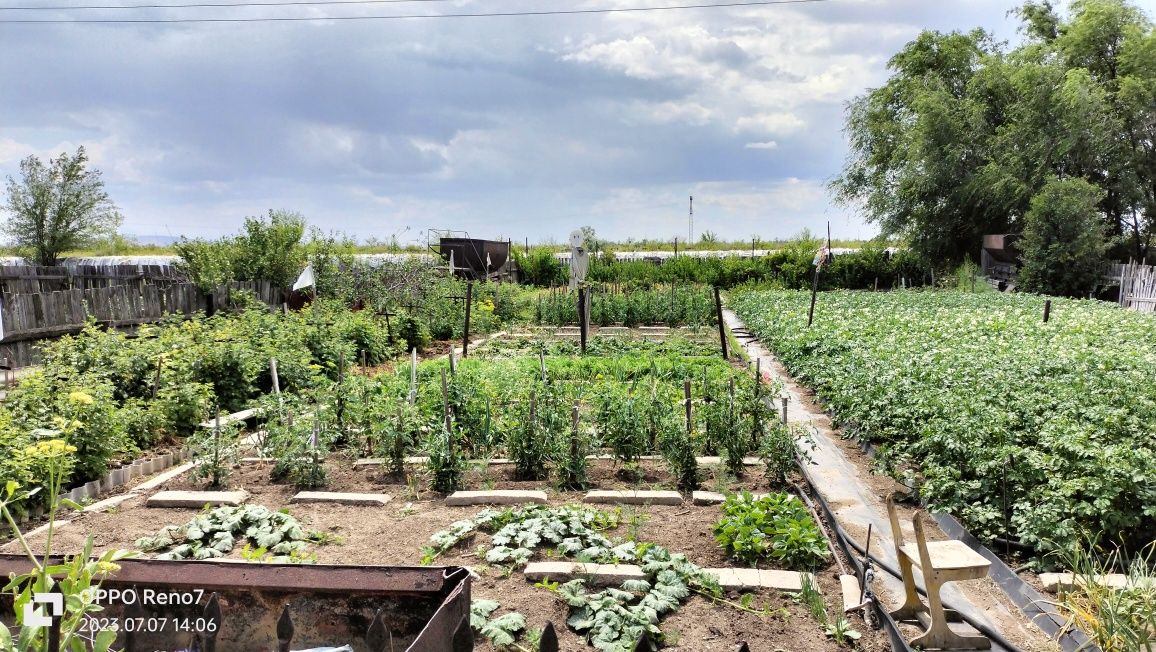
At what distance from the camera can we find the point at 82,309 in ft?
42.1

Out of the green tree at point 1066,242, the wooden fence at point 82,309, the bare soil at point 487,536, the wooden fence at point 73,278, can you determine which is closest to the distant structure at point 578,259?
the wooden fence at point 82,309

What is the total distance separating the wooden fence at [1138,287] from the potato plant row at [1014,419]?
13.7m

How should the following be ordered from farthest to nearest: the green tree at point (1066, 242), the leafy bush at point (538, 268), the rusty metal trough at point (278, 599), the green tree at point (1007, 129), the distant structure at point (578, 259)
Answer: the leafy bush at point (538, 268), the green tree at point (1007, 129), the green tree at point (1066, 242), the distant structure at point (578, 259), the rusty metal trough at point (278, 599)

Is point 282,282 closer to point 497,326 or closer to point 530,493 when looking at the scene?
point 497,326

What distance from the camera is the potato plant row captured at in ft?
14.5

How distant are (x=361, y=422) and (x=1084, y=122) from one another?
1128 inches

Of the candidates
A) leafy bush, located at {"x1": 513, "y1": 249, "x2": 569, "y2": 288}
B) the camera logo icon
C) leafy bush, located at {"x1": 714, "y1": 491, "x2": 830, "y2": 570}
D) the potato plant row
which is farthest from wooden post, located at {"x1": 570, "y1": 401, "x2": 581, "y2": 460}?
leafy bush, located at {"x1": 513, "y1": 249, "x2": 569, "y2": 288}

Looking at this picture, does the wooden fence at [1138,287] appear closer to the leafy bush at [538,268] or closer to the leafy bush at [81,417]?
the leafy bush at [538,268]

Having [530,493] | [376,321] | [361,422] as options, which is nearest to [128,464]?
[361,422]

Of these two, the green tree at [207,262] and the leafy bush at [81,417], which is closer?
the leafy bush at [81,417]

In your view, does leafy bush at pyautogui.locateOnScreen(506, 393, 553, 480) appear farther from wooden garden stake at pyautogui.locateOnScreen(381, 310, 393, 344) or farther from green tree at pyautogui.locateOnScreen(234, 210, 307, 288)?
green tree at pyautogui.locateOnScreen(234, 210, 307, 288)

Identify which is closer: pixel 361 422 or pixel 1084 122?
pixel 361 422

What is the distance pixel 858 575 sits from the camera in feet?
14.1

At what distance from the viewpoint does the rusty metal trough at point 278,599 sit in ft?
8.00
